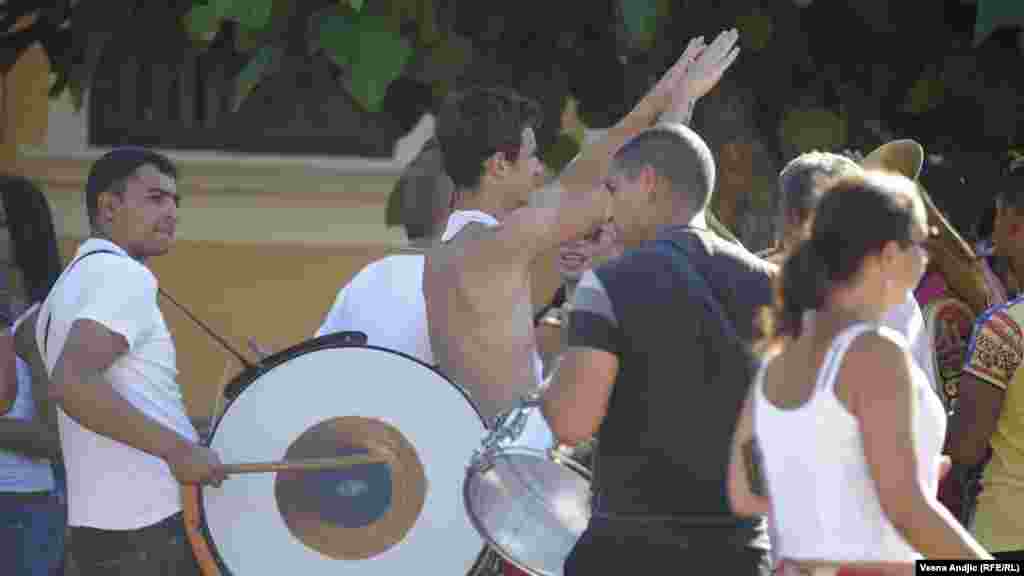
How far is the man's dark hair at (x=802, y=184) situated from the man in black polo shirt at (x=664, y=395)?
433 mm

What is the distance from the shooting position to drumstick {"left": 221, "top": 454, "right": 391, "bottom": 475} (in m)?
5.35

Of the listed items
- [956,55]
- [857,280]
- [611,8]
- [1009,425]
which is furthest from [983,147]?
[857,280]

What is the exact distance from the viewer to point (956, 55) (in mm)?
6828

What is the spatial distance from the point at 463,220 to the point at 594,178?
0.40m

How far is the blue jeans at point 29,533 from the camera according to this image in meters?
5.92

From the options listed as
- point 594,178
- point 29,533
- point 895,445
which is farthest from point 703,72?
point 29,533

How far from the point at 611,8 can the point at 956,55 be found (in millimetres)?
985

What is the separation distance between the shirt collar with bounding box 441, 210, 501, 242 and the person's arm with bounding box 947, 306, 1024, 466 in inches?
43.8

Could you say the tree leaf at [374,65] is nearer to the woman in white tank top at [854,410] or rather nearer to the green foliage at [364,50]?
the green foliage at [364,50]

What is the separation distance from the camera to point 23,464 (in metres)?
5.95

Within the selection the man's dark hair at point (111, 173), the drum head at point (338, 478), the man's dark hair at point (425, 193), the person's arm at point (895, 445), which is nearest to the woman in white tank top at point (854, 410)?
the person's arm at point (895, 445)

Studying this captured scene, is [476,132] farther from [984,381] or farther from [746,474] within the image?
[746,474]

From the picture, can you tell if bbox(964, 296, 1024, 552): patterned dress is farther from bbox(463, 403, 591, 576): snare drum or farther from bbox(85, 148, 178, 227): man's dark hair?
A: bbox(85, 148, 178, 227): man's dark hair

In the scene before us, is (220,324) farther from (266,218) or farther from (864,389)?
(864,389)
